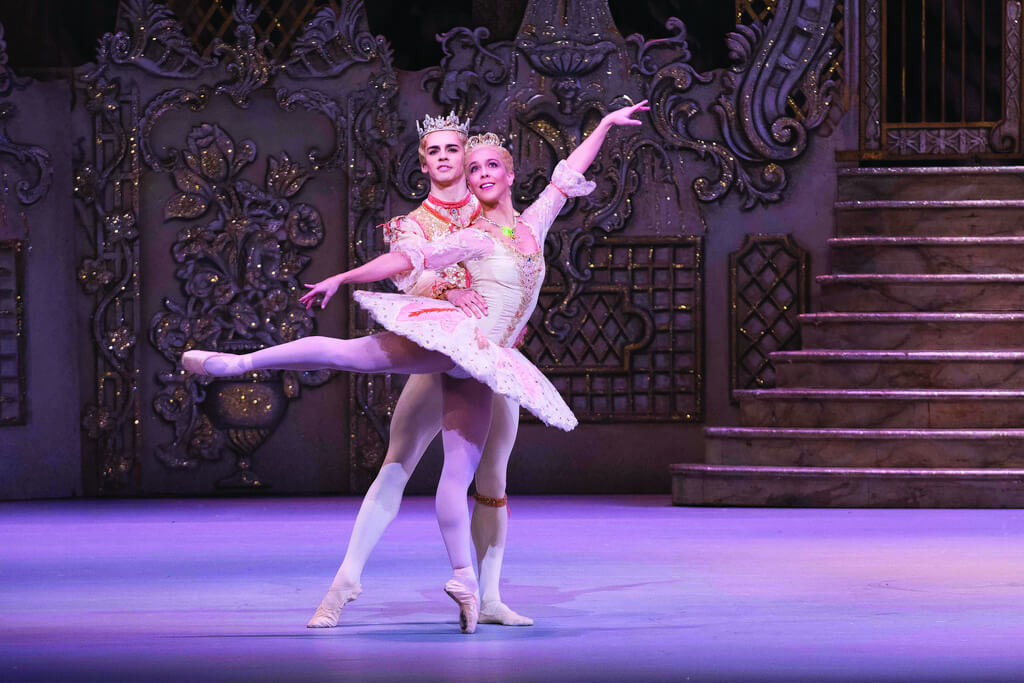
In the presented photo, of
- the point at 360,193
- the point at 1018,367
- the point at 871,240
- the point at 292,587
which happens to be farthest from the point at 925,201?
the point at 292,587

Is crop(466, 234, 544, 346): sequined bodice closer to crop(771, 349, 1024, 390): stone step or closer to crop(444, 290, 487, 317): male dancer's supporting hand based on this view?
crop(444, 290, 487, 317): male dancer's supporting hand

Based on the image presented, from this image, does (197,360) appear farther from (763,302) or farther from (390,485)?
(763,302)

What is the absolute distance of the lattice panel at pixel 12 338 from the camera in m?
7.17

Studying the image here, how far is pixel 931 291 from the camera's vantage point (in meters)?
6.89

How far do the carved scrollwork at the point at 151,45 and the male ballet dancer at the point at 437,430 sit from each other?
3.51 m

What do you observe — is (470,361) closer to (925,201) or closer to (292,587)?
(292,587)

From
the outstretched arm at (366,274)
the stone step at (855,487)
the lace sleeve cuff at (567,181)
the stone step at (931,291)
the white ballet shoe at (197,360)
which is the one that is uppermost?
the lace sleeve cuff at (567,181)

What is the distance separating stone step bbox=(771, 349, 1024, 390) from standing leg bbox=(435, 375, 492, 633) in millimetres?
3292

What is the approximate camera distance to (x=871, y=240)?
7.00 m

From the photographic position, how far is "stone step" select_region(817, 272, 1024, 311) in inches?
269

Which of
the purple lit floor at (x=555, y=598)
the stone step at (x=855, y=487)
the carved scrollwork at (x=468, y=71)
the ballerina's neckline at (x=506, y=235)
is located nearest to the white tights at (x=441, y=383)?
the purple lit floor at (x=555, y=598)

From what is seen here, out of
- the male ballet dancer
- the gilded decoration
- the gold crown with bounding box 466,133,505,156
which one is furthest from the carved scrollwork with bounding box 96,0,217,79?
the gold crown with bounding box 466,133,505,156

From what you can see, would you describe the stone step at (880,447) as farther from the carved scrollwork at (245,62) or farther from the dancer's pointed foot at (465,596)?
the dancer's pointed foot at (465,596)

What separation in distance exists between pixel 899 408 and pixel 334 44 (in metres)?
3.14
